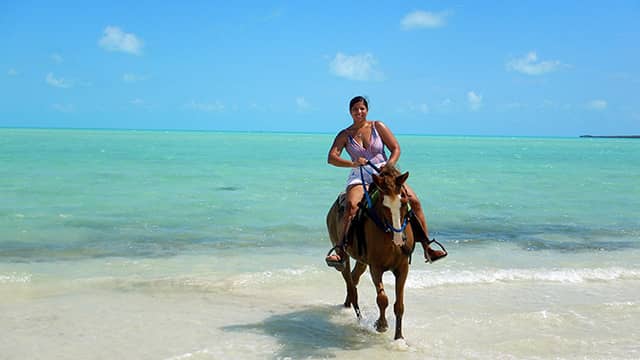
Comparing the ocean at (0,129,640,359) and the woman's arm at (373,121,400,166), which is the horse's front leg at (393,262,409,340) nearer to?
the ocean at (0,129,640,359)

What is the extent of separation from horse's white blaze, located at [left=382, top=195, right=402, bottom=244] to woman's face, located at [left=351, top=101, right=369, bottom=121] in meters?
1.39

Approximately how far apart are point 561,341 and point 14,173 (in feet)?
103

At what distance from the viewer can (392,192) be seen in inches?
272

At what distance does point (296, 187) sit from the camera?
2867 cm

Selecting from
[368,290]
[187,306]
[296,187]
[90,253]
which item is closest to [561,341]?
[368,290]

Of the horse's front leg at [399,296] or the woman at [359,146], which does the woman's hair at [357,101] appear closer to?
the woman at [359,146]

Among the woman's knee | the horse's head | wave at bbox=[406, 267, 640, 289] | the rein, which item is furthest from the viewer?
wave at bbox=[406, 267, 640, 289]

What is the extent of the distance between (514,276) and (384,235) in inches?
205

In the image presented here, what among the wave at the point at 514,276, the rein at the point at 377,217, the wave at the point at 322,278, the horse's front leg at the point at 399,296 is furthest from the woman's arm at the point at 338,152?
the wave at the point at 514,276

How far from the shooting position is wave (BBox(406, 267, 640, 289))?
11.1m

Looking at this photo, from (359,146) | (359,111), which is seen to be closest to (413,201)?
(359,146)

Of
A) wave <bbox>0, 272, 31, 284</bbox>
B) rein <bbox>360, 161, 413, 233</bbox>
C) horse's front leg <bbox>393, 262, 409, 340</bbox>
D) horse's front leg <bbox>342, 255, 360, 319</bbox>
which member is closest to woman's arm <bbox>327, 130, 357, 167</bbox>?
rein <bbox>360, 161, 413, 233</bbox>

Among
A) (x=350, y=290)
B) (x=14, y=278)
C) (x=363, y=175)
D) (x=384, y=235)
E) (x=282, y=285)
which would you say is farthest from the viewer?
(x=282, y=285)

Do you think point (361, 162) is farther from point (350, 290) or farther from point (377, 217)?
point (350, 290)
